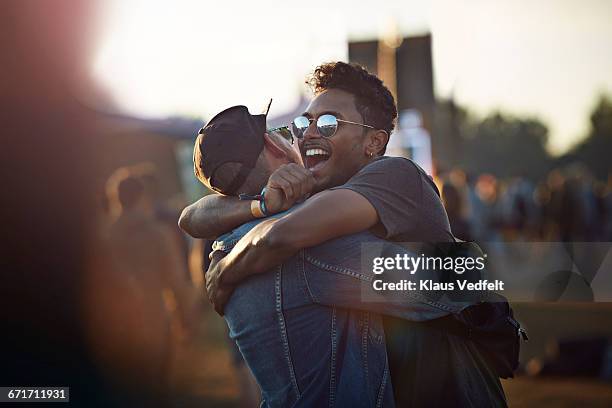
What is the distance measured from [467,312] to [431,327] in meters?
0.13

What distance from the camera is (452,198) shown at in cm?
933

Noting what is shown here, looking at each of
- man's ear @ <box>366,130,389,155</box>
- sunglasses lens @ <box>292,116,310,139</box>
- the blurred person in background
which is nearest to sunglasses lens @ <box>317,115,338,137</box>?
sunglasses lens @ <box>292,116,310,139</box>

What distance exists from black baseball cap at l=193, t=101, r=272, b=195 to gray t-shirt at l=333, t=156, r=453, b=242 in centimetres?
34

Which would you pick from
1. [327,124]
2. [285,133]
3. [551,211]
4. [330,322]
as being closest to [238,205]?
[285,133]

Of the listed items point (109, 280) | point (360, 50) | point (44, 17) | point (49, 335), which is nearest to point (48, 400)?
point (49, 335)

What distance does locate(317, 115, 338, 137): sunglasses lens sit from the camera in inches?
139

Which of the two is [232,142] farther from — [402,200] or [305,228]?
[402,200]

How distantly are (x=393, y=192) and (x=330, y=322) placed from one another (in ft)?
1.42

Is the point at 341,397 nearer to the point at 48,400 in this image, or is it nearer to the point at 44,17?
the point at 48,400

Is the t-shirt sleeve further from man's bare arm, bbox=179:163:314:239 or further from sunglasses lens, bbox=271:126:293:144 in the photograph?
sunglasses lens, bbox=271:126:293:144

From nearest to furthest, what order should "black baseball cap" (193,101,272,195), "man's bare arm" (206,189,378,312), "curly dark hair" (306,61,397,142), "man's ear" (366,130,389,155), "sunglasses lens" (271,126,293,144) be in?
1. "man's bare arm" (206,189,378,312)
2. "black baseball cap" (193,101,272,195)
3. "sunglasses lens" (271,126,293,144)
4. "curly dark hair" (306,61,397,142)
5. "man's ear" (366,130,389,155)

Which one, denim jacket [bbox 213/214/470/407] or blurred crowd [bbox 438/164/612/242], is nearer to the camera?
denim jacket [bbox 213/214/470/407]

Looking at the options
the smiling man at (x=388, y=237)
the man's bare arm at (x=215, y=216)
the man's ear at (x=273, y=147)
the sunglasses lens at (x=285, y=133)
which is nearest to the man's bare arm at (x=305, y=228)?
the smiling man at (x=388, y=237)

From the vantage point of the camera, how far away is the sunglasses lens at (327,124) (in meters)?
3.52
